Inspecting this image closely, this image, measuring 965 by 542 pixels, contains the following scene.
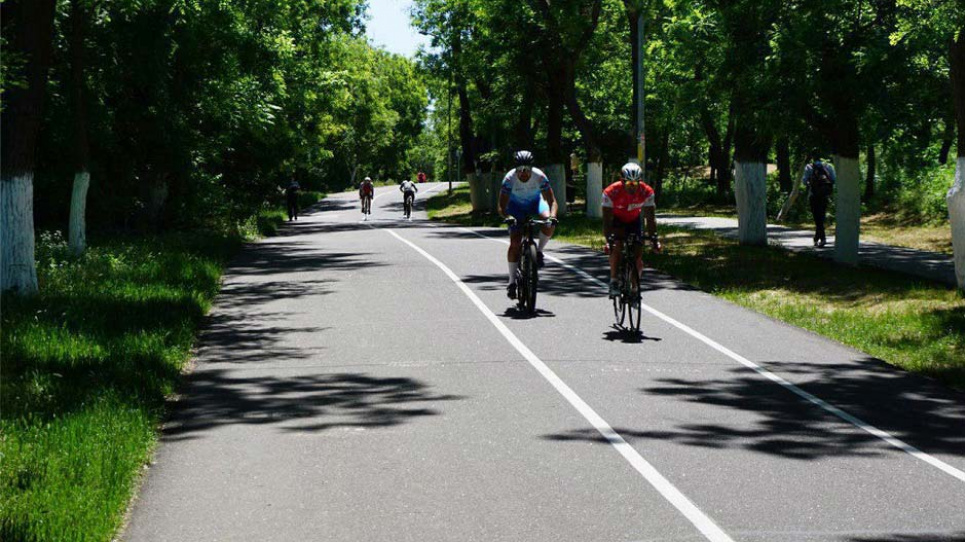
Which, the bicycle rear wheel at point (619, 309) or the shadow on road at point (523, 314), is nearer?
the bicycle rear wheel at point (619, 309)

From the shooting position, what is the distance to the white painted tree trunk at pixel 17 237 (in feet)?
49.9

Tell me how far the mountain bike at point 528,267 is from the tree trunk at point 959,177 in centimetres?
666

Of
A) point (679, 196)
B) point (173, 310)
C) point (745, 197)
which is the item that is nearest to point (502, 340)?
point (173, 310)

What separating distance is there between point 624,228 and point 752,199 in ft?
43.0

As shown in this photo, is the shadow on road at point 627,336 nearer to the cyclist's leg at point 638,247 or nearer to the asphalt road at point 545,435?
the asphalt road at point 545,435

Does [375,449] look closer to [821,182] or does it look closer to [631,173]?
[631,173]

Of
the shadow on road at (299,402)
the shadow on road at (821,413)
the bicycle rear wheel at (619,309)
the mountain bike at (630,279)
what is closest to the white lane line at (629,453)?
the shadow on road at (821,413)

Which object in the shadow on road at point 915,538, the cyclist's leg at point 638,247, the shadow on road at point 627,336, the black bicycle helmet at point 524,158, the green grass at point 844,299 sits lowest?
the green grass at point 844,299

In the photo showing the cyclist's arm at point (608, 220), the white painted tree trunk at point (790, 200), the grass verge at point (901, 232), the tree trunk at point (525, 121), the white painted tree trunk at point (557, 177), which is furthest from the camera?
the tree trunk at point (525, 121)

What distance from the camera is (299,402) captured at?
9438 mm

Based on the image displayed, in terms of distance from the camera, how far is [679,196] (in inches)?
2264

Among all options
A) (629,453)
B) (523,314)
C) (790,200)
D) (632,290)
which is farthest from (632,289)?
(790,200)

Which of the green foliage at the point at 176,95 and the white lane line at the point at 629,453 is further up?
the green foliage at the point at 176,95

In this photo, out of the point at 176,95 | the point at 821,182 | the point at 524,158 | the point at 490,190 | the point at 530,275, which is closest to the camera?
the point at 524,158
